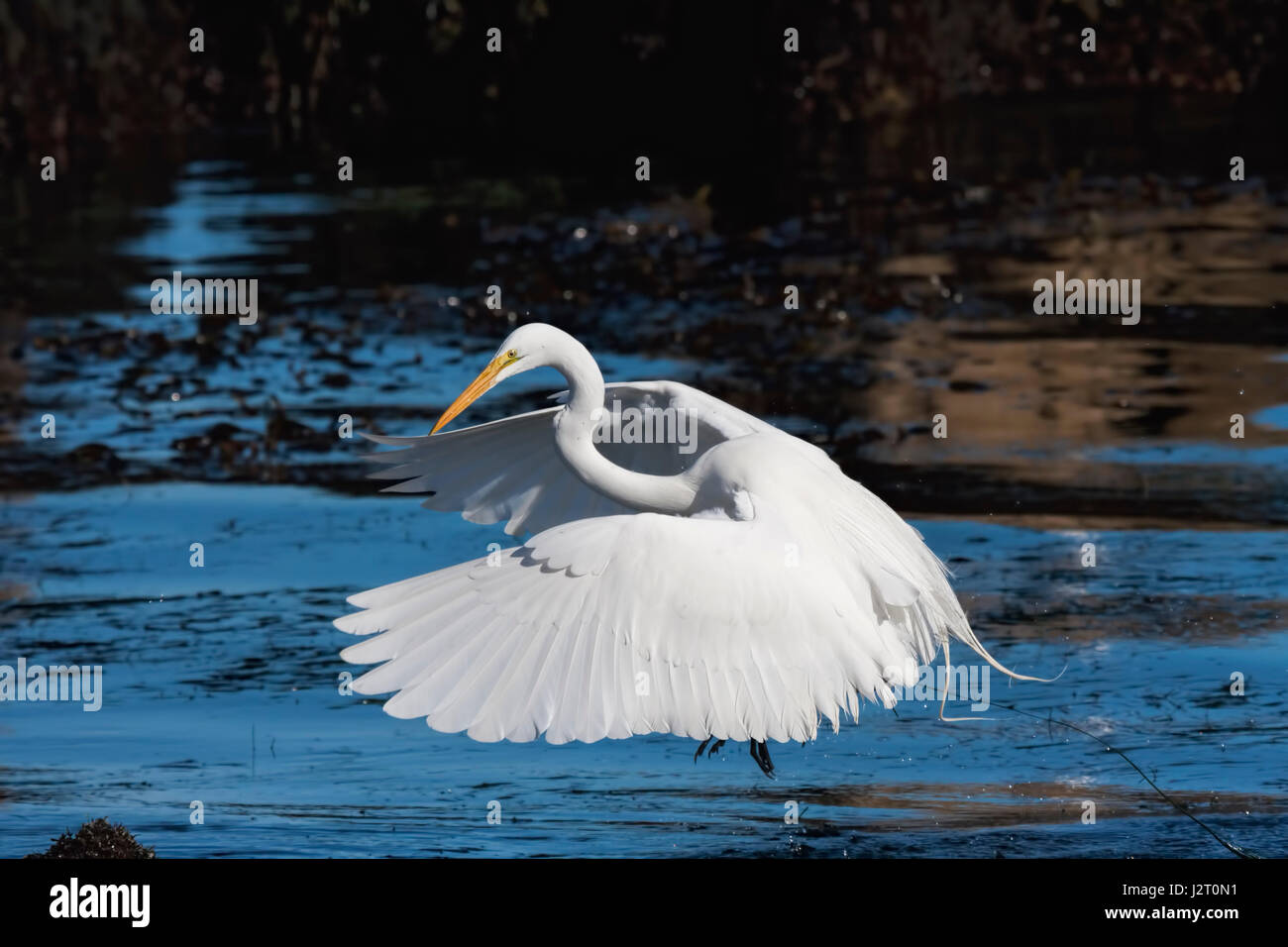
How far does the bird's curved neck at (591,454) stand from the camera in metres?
9.03

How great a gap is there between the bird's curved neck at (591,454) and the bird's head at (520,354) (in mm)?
59

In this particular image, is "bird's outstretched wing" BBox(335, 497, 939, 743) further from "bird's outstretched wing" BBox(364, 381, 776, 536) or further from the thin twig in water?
"bird's outstretched wing" BBox(364, 381, 776, 536)

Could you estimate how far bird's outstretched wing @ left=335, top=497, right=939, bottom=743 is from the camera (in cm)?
731

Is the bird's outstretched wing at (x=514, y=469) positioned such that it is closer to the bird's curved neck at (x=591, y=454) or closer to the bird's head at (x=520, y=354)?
the bird's curved neck at (x=591, y=454)

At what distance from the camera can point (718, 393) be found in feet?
54.6

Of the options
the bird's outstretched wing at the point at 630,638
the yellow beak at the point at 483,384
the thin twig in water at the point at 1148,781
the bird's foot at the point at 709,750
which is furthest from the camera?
the bird's foot at the point at 709,750

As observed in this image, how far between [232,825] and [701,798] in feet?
6.06

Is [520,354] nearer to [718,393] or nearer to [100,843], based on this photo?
[100,843]

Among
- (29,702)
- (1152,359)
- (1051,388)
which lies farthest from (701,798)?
(1152,359)

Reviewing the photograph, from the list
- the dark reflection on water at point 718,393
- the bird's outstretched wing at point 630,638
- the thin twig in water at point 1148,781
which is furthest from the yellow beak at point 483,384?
the thin twig in water at point 1148,781

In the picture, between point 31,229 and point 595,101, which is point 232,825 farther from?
point 595,101

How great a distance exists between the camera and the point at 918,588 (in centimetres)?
845

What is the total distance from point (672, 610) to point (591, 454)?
159 centimetres

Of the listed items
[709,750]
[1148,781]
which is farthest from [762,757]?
[1148,781]
